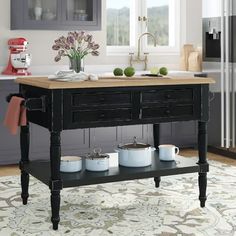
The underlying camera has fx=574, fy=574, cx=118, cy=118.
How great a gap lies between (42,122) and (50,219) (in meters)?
0.64

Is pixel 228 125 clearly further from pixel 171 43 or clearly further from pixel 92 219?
pixel 92 219

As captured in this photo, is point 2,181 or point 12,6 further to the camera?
point 12,6

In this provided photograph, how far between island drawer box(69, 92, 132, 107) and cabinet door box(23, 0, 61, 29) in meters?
2.37

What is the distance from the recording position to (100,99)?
11.9 ft

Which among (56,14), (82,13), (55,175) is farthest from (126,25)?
(55,175)

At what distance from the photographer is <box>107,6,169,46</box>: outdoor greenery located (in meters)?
6.68

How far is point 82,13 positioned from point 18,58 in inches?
34.4

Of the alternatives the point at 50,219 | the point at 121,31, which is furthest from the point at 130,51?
the point at 50,219

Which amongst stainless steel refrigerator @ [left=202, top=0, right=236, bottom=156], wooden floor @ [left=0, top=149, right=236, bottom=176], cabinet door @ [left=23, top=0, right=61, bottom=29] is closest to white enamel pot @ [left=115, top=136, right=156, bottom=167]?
wooden floor @ [left=0, top=149, right=236, bottom=176]

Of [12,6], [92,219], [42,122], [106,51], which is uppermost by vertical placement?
[12,6]

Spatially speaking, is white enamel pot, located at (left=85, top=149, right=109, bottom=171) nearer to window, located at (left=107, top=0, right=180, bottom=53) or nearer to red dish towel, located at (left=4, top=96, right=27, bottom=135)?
red dish towel, located at (left=4, top=96, right=27, bottom=135)

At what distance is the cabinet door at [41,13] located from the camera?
18.9ft

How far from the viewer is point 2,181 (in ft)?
16.2

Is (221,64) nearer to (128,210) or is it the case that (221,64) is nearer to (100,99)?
(128,210)
